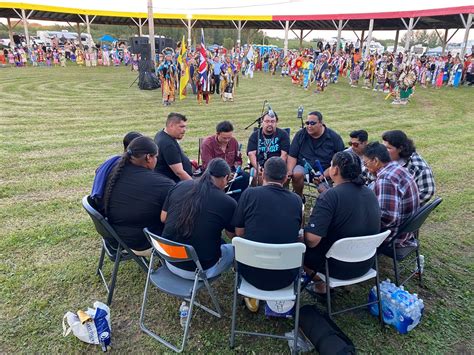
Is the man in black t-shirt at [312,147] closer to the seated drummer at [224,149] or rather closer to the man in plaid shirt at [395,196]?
the seated drummer at [224,149]

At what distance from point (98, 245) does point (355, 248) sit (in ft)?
8.63

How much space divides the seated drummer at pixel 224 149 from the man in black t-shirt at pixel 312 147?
25.8 inches

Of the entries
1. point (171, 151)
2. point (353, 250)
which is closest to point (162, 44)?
point (171, 151)

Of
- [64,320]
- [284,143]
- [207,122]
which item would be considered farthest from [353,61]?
[64,320]

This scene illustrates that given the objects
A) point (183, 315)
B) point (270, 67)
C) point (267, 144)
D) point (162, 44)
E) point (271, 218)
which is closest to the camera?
point (271, 218)

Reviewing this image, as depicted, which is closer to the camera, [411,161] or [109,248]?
[109,248]

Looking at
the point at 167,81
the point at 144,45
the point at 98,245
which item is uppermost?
the point at 144,45

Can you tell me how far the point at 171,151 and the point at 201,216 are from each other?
1.53 meters

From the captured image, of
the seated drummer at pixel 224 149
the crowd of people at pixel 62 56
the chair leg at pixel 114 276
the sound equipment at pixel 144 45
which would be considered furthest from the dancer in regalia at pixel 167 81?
the crowd of people at pixel 62 56

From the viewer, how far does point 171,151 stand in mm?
3736

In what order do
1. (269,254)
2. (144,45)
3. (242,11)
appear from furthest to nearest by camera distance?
(242,11), (144,45), (269,254)

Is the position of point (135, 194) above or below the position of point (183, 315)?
above

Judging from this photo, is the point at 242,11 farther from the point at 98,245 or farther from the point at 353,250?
the point at 353,250

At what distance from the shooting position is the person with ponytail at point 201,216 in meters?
2.37
